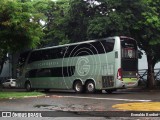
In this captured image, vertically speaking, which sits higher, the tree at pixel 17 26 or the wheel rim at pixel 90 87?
the tree at pixel 17 26

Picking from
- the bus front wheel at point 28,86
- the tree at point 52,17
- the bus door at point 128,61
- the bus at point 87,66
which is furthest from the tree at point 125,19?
the bus front wheel at point 28,86

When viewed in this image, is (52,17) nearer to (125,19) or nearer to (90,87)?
(125,19)

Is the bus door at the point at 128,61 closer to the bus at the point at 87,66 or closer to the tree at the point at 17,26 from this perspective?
the bus at the point at 87,66

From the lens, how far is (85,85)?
25.6 metres

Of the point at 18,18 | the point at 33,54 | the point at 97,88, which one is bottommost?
the point at 97,88

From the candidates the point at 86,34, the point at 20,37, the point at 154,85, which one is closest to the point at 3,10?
the point at 20,37

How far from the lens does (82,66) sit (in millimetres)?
25531

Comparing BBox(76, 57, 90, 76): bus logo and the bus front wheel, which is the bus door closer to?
BBox(76, 57, 90, 76): bus logo

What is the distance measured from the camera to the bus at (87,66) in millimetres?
23422

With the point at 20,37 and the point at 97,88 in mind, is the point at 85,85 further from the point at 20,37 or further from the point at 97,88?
the point at 20,37

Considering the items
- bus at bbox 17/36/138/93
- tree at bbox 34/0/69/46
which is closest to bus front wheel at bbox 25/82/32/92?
bus at bbox 17/36/138/93

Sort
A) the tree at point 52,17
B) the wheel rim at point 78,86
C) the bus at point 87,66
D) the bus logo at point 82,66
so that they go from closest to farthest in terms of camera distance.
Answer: the bus at point 87,66
the bus logo at point 82,66
the wheel rim at point 78,86
the tree at point 52,17

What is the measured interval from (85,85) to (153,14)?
751 cm

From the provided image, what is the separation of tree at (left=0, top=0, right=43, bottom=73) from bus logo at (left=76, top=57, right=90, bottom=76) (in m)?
3.53
